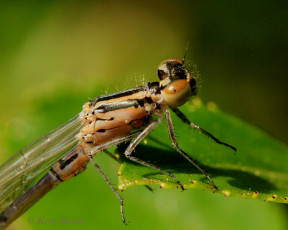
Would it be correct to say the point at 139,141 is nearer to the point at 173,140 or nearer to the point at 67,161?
the point at 173,140

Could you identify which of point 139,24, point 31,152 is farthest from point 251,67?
point 31,152

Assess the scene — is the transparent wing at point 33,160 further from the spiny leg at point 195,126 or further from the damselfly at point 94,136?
the spiny leg at point 195,126

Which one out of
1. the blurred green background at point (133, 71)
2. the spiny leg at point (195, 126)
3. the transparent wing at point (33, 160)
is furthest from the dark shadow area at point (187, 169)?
the transparent wing at point (33, 160)

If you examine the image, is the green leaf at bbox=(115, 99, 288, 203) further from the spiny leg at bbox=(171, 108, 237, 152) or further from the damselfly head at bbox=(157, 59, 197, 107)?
the damselfly head at bbox=(157, 59, 197, 107)

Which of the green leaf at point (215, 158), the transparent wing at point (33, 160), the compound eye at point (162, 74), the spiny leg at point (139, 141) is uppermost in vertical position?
the compound eye at point (162, 74)

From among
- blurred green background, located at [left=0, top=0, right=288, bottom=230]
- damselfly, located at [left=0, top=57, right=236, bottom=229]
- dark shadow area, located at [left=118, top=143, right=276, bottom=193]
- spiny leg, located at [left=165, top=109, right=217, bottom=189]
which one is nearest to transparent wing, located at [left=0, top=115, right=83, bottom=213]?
damselfly, located at [left=0, top=57, right=236, bottom=229]
